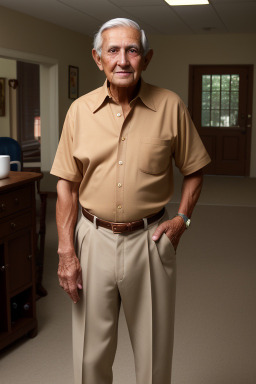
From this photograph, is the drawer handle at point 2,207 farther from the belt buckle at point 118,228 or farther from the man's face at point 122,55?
the man's face at point 122,55

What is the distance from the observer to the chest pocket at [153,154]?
1784 millimetres

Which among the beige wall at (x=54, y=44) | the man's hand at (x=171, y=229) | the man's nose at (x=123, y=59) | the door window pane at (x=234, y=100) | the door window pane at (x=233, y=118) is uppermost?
the beige wall at (x=54, y=44)

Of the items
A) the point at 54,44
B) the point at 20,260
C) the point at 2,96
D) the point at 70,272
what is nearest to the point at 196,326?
the point at 20,260

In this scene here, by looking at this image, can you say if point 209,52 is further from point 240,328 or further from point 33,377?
point 33,377

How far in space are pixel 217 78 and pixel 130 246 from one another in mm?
9062

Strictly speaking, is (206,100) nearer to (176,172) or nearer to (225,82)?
(225,82)

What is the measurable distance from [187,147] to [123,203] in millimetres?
303

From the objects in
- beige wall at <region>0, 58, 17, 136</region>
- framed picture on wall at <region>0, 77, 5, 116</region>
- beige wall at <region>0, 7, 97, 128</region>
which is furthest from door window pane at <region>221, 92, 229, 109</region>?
framed picture on wall at <region>0, 77, 5, 116</region>

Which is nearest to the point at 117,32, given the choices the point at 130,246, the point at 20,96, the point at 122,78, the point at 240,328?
the point at 122,78

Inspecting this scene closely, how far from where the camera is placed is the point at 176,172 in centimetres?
1070

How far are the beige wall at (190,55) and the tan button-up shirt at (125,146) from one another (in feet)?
28.7

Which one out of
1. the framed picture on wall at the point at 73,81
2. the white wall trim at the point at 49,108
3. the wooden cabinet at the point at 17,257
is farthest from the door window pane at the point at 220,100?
the wooden cabinet at the point at 17,257

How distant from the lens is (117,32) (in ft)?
5.57

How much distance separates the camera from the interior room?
3021 mm
